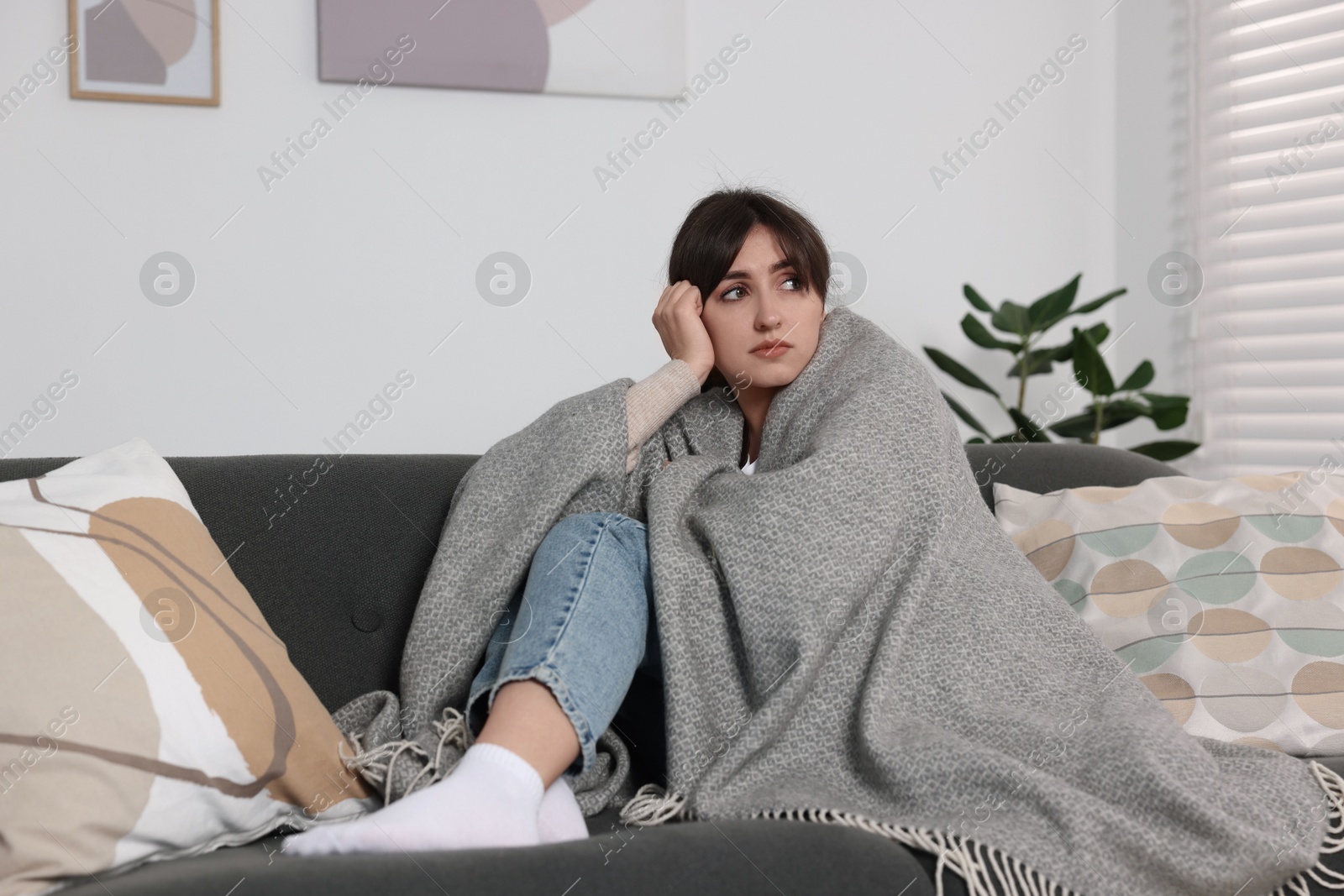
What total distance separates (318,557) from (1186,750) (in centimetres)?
98

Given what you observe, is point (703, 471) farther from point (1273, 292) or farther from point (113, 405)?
point (1273, 292)

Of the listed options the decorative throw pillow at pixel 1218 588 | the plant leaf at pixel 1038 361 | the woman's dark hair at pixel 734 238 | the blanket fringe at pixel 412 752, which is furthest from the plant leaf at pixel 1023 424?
the blanket fringe at pixel 412 752

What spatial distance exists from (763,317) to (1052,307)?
3.67 ft

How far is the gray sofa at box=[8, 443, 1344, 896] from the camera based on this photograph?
0.69m

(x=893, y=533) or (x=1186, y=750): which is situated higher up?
(x=893, y=533)

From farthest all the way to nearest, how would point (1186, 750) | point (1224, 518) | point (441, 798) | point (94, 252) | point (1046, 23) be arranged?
point (1046, 23)
point (94, 252)
point (1224, 518)
point (1186, 750)
point (441, 798)

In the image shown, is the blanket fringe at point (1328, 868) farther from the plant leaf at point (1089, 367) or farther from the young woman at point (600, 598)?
the plant leaf at point (1089, 367)

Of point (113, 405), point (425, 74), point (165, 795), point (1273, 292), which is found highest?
point (425, 74)

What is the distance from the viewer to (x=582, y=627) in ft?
3.41

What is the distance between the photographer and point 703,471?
4.42 feet

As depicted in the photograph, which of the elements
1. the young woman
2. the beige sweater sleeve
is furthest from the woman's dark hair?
the beige sweater sleeve

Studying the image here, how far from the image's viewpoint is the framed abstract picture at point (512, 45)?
2.10 meters

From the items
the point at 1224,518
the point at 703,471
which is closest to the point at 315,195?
the point at 703,471

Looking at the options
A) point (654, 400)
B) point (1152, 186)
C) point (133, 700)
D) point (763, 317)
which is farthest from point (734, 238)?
point (1152, 186)
